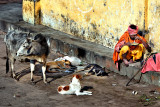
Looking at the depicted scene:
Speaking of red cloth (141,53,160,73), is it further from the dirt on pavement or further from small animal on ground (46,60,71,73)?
small animal on ground (46,60,71,73)

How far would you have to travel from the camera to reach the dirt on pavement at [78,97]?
274 inches

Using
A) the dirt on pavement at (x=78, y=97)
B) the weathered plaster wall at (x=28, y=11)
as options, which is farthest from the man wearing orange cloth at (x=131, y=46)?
the weathered plaster wall at (x=28, y=11)

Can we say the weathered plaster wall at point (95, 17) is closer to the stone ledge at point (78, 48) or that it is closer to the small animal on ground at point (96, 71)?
the stone ledge at point (78, 48)

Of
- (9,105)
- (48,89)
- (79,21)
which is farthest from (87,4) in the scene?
(9,105)

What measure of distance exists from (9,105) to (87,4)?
4.52 m

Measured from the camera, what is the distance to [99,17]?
10070mm

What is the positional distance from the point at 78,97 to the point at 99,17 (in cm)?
337

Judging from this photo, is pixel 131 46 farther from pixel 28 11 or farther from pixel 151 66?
pixel 28 11

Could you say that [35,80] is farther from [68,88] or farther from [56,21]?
[56,21]

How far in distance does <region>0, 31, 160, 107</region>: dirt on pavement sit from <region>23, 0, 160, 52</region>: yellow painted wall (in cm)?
133

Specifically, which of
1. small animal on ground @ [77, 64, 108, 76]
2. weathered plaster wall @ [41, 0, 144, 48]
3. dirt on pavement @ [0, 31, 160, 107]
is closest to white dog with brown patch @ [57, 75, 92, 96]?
dirt on pavement @ [0, 31, 160, 107]

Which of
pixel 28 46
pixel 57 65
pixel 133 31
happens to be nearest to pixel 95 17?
pixel 57 65

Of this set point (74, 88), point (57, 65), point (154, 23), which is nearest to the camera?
point (74, 88)

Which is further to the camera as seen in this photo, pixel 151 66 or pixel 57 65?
pixel 57 65
